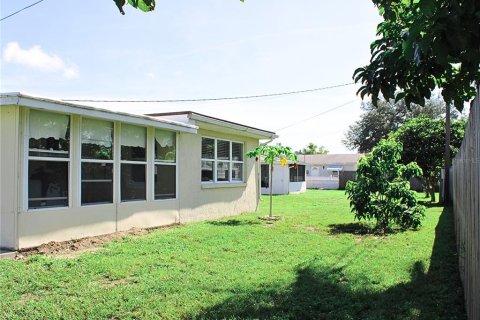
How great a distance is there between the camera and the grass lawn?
455 cm

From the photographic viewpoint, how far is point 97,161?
8891 mm

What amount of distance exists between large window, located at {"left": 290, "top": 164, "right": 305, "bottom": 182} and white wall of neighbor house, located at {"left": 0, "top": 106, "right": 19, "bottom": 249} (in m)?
23.7

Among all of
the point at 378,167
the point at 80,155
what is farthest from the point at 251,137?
the point at 80,155

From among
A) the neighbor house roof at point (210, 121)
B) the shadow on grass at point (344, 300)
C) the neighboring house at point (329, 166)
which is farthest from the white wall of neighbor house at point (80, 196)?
the neighboring house at point (329, 166)

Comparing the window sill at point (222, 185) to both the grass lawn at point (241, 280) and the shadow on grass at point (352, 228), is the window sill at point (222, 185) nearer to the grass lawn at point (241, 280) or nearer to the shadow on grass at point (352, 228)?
the grass lawn at point (241, 280)

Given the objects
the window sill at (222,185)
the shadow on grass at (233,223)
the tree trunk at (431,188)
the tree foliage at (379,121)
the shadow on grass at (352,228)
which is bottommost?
the shadow on grass at (352,228)

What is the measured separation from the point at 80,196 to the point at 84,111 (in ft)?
5.71

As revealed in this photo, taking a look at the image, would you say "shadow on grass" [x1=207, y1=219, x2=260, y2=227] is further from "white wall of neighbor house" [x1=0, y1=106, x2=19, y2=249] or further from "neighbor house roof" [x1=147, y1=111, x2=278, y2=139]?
"white wall of neighbor house" [x1=0, y1=106, x2=19, y2=249]

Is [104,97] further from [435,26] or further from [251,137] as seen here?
[435,26]

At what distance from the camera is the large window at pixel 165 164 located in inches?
423

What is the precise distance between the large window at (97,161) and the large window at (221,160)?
4006 mm

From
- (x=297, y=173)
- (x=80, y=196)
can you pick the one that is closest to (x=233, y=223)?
(x=80, y=196)

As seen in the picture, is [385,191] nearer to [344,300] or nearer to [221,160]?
[221,160]

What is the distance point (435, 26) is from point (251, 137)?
42.6 ft
